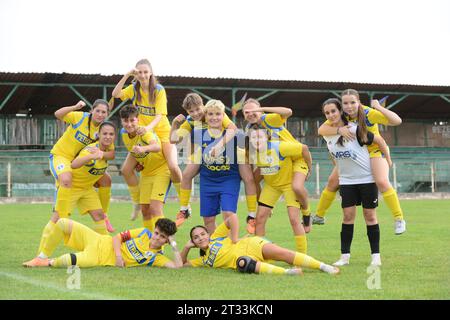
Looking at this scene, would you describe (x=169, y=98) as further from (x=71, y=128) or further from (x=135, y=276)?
(x=135, y=276)

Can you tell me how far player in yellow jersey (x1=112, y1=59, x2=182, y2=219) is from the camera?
8703 millimetres

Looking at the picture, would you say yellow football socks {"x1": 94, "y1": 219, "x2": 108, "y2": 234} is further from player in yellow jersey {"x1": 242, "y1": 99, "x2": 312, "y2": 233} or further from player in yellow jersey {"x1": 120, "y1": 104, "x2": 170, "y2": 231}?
player in yellow jersey {"x1": 242, "y1": 99, "x2": 312, "y2": 233}

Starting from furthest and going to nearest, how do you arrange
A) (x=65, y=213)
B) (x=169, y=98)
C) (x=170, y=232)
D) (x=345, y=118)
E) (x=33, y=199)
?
(x=169, y=98) → (x=33, y=199) → (x=65, y=213) → (x=345, y=118) → (x=170, y=232)

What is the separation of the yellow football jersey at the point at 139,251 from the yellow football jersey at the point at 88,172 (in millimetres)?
1384

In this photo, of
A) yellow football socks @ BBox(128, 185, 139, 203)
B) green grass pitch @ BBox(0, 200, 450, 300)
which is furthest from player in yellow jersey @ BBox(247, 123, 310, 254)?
yellow football socks @ BBox(128, 185, 139, 203)

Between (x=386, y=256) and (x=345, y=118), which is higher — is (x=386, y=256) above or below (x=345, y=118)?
below

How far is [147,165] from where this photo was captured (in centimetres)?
866

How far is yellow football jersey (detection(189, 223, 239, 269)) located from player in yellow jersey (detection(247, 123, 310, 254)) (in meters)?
0.75

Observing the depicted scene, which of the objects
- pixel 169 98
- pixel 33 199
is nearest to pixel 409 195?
pixel 169 98

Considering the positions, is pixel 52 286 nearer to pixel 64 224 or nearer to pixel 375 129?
pixel 64 224

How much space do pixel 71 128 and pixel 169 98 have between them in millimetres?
21007

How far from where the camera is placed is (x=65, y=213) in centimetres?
826

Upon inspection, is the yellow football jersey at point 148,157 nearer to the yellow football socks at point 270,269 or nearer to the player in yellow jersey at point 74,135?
the player in yellow jersey at point 74,135

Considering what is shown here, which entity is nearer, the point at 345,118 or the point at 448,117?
the point at 345,118
